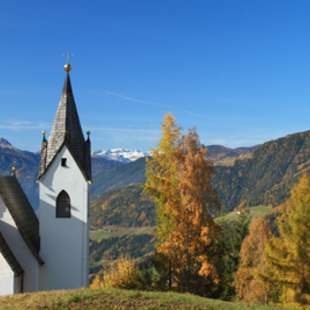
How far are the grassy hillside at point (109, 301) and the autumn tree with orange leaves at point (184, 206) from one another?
7.24 metres

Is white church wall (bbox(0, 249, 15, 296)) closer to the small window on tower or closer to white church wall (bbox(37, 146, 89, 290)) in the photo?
white church wall (bbox(37, 146, 89, 290))

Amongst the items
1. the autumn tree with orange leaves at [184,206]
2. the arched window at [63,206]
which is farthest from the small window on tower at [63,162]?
the autumn tree with orange leaves at [184,206]

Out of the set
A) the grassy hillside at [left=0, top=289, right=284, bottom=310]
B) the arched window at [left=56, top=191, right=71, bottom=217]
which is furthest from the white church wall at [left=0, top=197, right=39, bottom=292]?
the grassy hillside at [left=0, top=289, right=284, bottom=310]

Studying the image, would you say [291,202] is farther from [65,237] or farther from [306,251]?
[65,237]

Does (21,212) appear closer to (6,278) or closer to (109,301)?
(6,278)

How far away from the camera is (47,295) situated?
1864 centimetres

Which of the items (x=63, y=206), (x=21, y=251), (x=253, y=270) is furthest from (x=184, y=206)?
(x=253, y=270)

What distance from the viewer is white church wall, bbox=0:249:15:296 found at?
24.5 metres

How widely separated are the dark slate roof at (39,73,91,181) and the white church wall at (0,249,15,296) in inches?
219

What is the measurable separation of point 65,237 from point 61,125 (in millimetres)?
6725

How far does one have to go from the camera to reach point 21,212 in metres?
28.9

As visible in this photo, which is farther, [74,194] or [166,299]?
[74,194]

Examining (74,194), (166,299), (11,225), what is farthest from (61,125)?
(166,299)

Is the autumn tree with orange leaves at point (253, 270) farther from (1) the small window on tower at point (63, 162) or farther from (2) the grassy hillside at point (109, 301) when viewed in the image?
(1) the small window on tower at point (63, 162)
